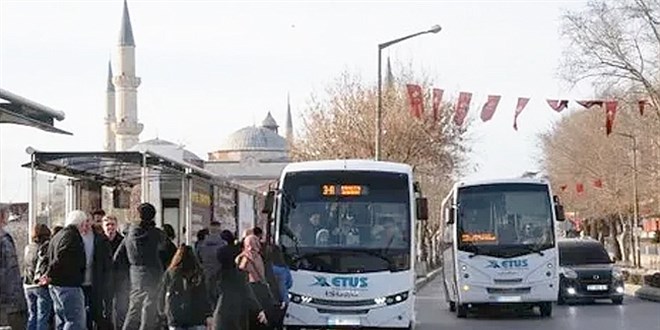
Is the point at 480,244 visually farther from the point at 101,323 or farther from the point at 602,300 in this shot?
the point at 101,323

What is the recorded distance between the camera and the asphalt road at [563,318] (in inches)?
1000

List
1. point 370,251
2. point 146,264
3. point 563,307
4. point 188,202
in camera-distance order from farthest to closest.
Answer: point 563,307
point 188,202
point 370,251
point 146,264

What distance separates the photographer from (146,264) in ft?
49.9

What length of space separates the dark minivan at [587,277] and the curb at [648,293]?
2.84m

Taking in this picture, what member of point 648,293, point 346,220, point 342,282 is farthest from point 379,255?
point 648,293

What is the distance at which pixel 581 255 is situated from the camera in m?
34.2

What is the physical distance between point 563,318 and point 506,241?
2124mm

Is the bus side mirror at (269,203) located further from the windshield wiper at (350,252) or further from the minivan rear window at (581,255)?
the minivan rear window at (581,255)

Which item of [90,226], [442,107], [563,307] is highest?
[442,107]

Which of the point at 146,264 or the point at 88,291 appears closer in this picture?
the point at 146,264

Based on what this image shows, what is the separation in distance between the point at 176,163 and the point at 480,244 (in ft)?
25.2

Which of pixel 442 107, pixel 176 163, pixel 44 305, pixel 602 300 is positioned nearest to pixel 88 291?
pixel 44 305

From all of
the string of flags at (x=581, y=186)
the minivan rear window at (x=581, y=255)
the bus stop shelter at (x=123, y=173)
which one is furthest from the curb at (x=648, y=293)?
the string of flags at (x=581, y=186)

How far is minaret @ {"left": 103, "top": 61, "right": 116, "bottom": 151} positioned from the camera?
123688 mm
